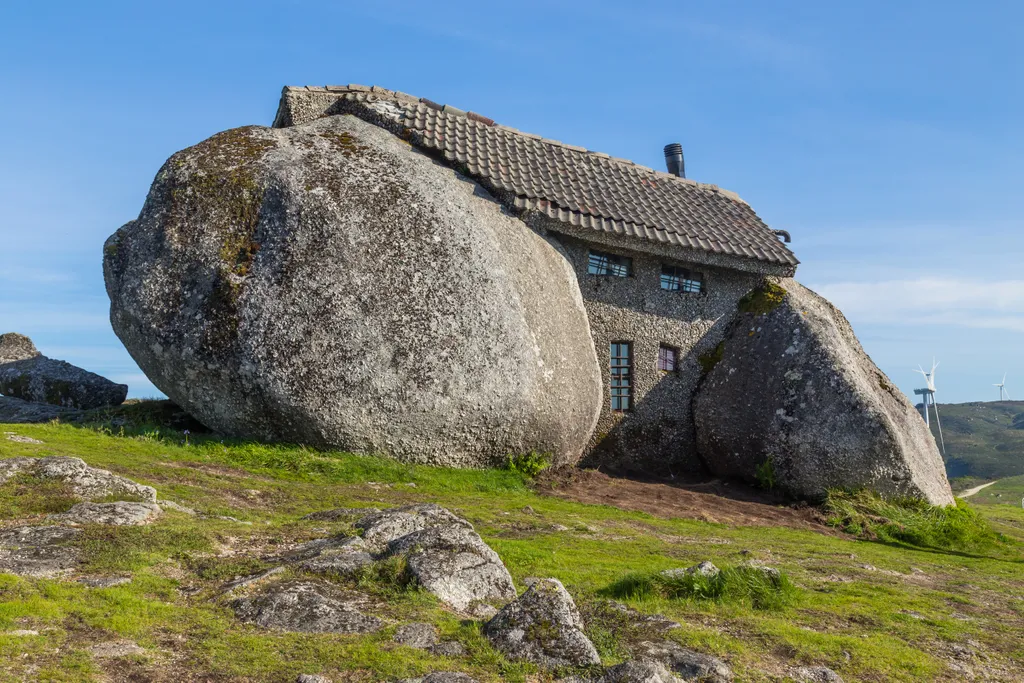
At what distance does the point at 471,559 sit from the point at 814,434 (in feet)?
43.5

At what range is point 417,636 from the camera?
6.73 meters

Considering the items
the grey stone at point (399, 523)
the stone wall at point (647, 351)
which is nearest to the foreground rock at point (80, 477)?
the grey stone at point (399, 523)

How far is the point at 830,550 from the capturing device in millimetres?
14445

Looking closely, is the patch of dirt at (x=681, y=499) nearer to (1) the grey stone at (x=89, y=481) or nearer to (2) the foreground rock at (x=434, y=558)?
(2) the foreground rock at (x=434, y=558)

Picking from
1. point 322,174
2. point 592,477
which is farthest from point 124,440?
point 592,477

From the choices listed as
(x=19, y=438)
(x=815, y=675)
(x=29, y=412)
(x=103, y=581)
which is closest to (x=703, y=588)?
(x=815, y=675)

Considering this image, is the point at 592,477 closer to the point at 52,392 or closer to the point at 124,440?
the point at 124,440

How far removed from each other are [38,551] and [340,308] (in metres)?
8.38

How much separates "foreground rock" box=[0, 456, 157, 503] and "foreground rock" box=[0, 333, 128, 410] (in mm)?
12803

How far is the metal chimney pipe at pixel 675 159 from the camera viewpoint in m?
28.7

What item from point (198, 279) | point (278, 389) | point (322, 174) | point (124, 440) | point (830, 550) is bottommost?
point (830, 550)

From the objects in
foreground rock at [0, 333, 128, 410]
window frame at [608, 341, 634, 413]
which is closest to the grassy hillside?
window frame at [608, 341, 634, 413]

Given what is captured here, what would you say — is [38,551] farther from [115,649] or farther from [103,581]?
[115,649]

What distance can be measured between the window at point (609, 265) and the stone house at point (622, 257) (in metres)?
0.03
